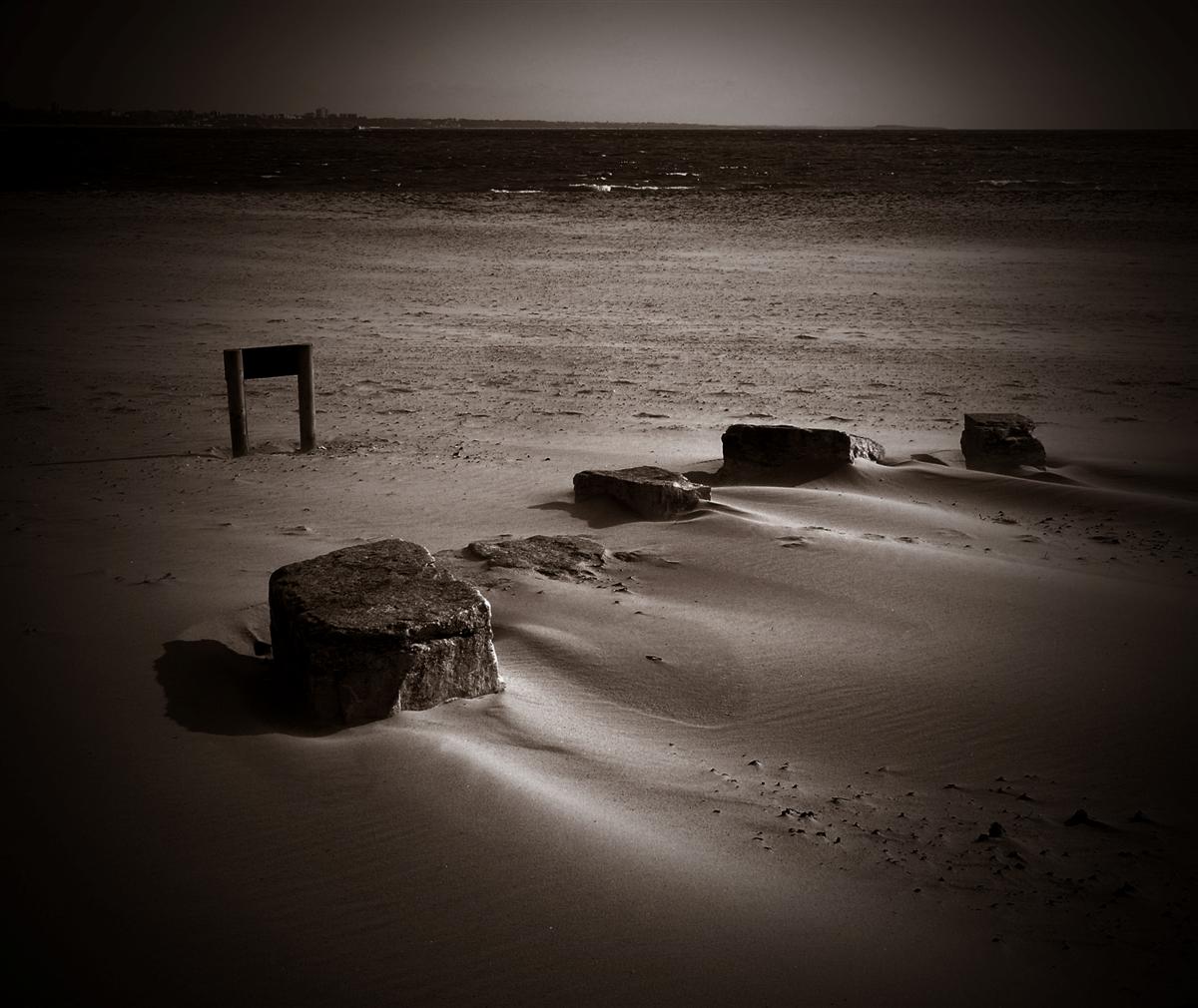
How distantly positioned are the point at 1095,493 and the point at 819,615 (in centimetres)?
322

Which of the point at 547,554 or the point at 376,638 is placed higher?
the point at 376,638

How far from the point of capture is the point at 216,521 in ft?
19.6

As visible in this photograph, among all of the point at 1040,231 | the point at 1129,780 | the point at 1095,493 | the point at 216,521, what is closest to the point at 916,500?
the point at 1095,493

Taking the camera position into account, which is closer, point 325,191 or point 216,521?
point 216,521

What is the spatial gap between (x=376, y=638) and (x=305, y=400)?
4709 mm

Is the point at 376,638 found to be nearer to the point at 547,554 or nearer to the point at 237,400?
the point at 547,554

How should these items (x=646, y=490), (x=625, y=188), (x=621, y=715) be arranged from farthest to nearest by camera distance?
(x=625, y=188) → (x=646, y=490) → (x=621, y=715)

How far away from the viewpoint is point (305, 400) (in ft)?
24.9

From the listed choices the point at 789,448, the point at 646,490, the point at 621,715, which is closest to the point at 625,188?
the point at 789,448

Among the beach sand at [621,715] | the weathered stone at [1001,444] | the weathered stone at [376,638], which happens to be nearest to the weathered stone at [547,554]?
the beach sand at [621,715]

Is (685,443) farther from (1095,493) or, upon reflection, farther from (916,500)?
(1095,493)

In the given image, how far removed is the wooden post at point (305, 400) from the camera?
7457 millimetres

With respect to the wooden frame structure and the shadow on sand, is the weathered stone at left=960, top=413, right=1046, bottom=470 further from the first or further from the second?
the shadow on sand

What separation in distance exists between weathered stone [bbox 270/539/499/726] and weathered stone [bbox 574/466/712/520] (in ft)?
7.61
